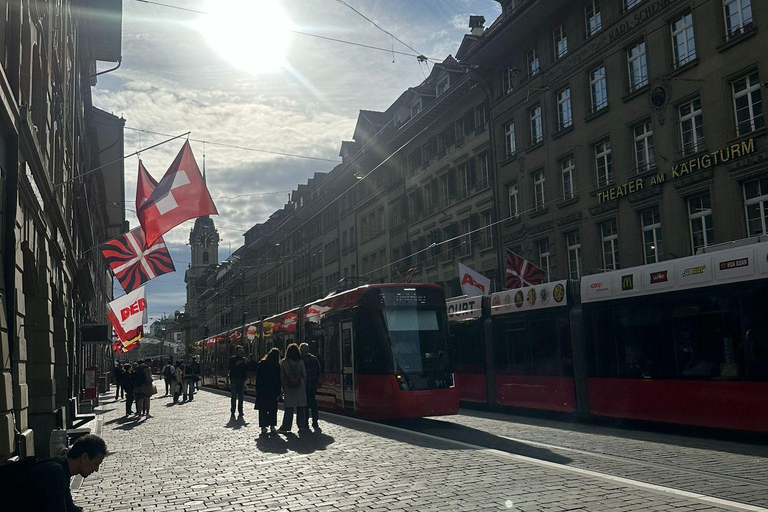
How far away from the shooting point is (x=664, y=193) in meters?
25.2

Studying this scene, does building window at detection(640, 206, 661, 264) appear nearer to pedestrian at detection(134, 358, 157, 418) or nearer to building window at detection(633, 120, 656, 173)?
building window at detection(633, 120, 656, 173)

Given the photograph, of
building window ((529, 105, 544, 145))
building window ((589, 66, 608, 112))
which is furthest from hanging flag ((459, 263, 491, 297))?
building window ((589, 66, 608, 112))

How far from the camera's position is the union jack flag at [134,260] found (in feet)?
72.6

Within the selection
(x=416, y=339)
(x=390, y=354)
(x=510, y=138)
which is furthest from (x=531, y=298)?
(x=510, y=138)

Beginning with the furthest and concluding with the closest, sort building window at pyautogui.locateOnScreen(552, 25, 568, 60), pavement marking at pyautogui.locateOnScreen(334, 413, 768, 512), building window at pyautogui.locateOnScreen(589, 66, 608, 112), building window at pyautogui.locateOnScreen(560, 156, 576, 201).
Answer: building window at pyautogui.locateOnScreen(552, 25, 568, 60) < building window at pyautogui.locateOnScreen(560, 156, 576, 201) < building window at pyautogui.locateOnScreen(589, 66, 608, 112) < pavement marking at pyautogui.locateOnScreen(334, 413, 768, 512)

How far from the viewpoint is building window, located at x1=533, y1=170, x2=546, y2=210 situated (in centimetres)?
3238

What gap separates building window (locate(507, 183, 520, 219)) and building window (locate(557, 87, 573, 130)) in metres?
3.96

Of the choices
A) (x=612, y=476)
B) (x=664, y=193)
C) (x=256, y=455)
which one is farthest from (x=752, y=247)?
(x=664, y=193)

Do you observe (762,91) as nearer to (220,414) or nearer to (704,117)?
(704,117)

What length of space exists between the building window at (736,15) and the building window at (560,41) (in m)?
8.28

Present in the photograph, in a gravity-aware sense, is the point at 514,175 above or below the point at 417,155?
below

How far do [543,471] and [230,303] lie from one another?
306 feet

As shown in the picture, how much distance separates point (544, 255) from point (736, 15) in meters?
11.9

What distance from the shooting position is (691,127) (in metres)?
24.3
